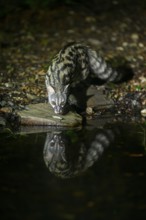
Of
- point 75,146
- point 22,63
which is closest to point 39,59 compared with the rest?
point 22,63

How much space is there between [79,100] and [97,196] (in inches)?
166

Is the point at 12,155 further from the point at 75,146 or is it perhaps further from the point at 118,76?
the point at 118,76

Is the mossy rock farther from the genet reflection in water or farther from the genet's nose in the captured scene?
the genet reflection in water

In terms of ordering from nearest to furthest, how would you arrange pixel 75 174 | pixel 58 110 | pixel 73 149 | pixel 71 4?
pixel 75 174 → pixel 73 149 → pixel 58 110 → pixel 71 4

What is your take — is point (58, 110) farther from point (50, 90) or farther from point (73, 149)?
point (73, 149)

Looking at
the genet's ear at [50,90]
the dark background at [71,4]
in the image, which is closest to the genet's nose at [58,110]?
the genet's ear at [50,90]

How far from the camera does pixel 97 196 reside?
683cm

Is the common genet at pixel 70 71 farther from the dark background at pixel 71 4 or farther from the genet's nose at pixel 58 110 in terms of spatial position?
the dark background at pixel 71 4

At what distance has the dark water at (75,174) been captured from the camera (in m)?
6.50

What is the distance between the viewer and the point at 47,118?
9.94m

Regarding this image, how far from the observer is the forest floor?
1116 cm

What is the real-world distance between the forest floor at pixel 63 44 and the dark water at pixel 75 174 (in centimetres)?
150

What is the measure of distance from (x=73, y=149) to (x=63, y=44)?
18.1ft

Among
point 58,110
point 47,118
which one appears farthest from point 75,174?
point 58,110
